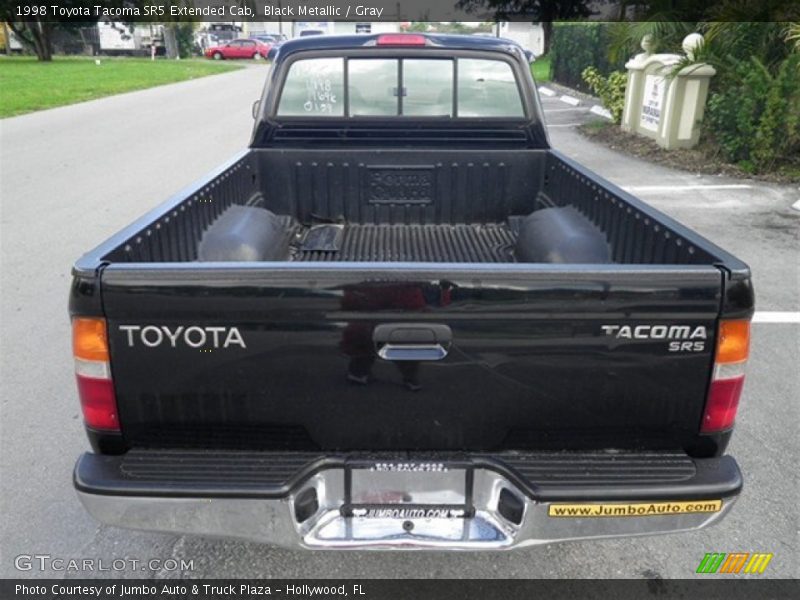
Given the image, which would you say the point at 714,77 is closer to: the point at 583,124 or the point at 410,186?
the point at 583,124

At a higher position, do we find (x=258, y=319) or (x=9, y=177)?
(x=258, y=319)

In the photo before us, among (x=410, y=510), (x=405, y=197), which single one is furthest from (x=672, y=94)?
(x=410, y=510)

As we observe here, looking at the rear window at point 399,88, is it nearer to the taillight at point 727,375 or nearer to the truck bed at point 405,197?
the truck bed at point 405,197

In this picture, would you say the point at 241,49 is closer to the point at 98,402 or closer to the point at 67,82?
the point at 67,82

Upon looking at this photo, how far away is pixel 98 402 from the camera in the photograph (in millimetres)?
2164

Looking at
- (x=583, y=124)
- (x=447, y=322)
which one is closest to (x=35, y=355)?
(x=447, y=322)

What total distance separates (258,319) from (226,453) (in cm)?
51

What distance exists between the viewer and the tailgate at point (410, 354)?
6.57ft

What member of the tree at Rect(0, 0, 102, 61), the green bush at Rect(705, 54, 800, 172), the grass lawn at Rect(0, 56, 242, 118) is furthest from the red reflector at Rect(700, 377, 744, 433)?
the tree at Rect(0, 0, 102, 61)

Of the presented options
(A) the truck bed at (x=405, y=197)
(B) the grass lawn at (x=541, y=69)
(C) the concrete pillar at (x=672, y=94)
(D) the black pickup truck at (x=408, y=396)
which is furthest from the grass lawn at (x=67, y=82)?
(D) the black pickup truck at (x=408, y=396)

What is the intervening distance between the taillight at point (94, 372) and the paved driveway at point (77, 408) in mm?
906

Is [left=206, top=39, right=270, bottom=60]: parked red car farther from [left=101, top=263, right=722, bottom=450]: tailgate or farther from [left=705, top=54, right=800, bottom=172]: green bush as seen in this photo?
[left=101, top=263, right=722, bottom=450]: tailgate

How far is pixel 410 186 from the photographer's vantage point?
4.64 m

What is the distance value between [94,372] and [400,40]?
3.34 metres
